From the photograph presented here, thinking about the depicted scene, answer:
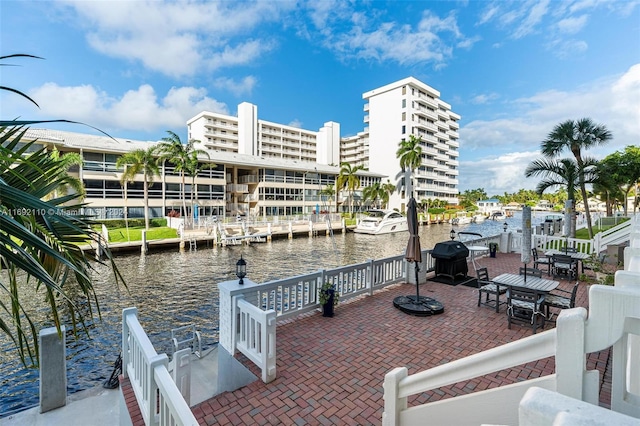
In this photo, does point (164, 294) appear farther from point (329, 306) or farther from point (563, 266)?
point (563, 266)

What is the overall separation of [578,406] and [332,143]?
7852 centimetres

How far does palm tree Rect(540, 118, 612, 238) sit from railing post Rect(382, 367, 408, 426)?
728 inches

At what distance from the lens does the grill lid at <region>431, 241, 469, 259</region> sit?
9.22 m

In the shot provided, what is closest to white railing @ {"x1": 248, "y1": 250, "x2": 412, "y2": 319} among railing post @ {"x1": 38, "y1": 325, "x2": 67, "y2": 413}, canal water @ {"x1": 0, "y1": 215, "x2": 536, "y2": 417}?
canal water @ {"x1": 0, "y1": 215, "x2": 536, "y2": 417}

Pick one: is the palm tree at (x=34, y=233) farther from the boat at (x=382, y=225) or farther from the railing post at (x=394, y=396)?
the boat at (x=382, y=225)

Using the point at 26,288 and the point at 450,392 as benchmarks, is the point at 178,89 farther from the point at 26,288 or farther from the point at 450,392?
the point at 450,392

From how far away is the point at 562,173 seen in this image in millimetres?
15664

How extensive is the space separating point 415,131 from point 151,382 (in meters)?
65.3

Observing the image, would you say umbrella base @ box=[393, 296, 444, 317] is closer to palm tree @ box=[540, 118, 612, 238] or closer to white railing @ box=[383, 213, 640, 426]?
white railing @ box=[383, 213, 640, 426]

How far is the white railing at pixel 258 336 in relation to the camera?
4.26m

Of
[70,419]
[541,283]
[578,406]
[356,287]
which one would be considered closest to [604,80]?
[541,283]

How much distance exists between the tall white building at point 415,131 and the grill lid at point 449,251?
49996 mm

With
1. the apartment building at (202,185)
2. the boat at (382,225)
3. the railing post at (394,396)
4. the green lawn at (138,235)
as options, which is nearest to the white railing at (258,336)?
the railing post at (394,396)

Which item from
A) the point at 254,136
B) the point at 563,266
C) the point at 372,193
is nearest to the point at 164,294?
the point at 563,266
